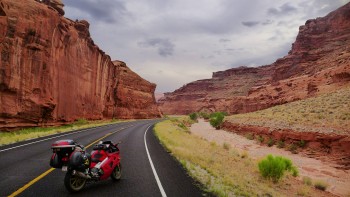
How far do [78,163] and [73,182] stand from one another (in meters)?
0.57

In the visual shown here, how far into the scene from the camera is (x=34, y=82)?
30.9 m

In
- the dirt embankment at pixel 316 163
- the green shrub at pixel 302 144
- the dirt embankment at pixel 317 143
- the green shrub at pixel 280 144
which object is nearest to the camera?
the dirt embankment at pixel 316 163

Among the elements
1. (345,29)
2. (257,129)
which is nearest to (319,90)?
(257,129)

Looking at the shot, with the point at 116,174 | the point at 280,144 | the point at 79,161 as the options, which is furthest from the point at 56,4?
the point at 79,161

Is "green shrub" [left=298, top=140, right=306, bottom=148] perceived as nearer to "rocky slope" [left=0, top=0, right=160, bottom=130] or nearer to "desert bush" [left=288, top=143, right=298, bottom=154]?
"desert bush" [left=288, top=143, right=298, bottom=154]

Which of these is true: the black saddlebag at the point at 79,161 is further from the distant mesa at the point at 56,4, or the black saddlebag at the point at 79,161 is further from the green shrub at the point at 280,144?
the distant mesa at the point at 56,4

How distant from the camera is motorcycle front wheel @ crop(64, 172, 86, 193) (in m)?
7.42

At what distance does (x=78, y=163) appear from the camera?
7.49 meters

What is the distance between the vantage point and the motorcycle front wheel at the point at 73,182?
24.3 ft

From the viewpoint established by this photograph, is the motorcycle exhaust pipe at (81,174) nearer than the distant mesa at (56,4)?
Yes

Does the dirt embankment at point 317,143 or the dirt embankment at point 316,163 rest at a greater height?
the dirt embankment at point 317,143

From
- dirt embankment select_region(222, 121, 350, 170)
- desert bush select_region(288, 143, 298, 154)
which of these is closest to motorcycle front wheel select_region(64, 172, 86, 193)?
dirt embankment select_region(222, 121, 350, 170)

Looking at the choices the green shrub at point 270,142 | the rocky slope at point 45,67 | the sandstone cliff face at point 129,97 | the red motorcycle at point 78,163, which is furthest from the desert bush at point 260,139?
the sandstone cliff face at point 129,97

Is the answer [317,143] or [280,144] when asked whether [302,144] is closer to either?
[317,143]
